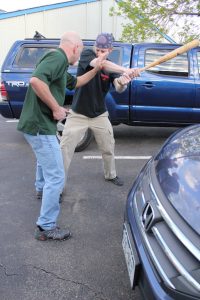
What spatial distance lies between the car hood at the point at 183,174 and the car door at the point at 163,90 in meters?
3.15

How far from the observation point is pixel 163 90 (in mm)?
5680

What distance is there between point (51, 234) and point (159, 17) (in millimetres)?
7338

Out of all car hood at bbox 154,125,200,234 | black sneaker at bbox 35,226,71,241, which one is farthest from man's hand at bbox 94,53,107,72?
black sneaker at bbox 35,226,71,241

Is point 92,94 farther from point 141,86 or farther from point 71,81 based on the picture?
point 141,86

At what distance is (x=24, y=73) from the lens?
5672mm

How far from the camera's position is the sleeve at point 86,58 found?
3668 mm

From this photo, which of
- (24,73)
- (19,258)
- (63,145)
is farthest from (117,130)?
(19,258)

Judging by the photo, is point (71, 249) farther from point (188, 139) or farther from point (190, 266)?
point (190, 266)

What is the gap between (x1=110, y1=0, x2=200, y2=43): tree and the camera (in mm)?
8641

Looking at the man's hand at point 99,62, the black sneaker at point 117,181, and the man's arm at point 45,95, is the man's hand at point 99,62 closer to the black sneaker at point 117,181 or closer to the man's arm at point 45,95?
the man's arm at point 45,95

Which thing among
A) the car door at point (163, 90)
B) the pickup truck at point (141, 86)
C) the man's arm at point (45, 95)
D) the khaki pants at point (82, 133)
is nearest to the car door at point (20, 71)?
the pickup truck at point (141, 86)

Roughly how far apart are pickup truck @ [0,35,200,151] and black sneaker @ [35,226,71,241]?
2579 millimetres

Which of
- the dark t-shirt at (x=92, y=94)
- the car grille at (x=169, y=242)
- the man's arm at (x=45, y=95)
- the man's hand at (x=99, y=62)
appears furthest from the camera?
the dark t-shirt at (x=92, y=94)

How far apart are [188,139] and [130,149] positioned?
3.31m
